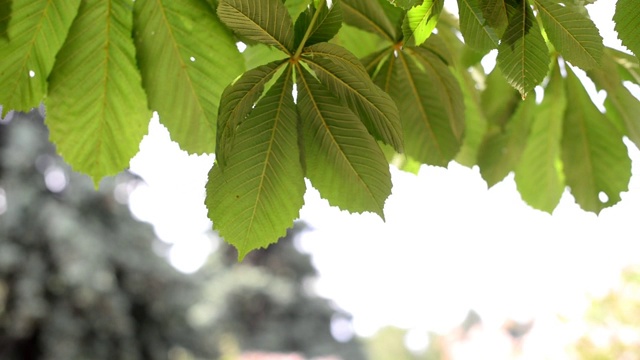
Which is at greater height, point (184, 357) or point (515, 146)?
point (184, 357)

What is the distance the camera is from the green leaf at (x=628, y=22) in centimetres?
53

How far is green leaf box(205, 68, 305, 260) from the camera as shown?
60 centimetres

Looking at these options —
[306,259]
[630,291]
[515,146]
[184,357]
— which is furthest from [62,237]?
[515,146]

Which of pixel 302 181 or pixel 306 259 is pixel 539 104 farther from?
pixel 306 259

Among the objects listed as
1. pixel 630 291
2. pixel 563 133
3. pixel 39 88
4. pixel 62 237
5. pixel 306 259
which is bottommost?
pixel 39 88

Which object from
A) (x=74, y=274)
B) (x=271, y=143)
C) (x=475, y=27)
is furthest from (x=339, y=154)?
(x=74, y=274)

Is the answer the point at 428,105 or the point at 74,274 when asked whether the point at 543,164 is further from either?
the point at 74,274

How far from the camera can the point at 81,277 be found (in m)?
8.43

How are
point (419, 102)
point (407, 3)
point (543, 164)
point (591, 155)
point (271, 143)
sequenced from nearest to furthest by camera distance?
point (407, 3)
point (271, 143)
point (419, 102)
point (591, 155)
point (543, 164)

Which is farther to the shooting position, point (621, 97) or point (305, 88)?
point (621, 97)

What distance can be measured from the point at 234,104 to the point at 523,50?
240 mm

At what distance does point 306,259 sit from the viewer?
44.7 ft

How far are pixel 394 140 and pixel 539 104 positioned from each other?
0.55 meters

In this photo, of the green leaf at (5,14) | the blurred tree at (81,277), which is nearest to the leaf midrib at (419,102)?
the green leaf at (5,14)
